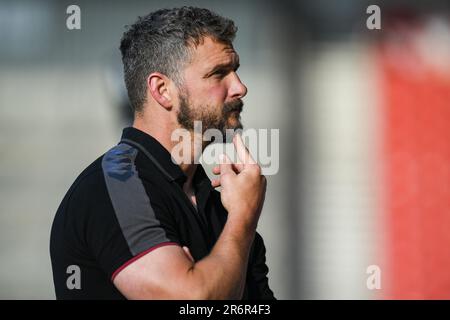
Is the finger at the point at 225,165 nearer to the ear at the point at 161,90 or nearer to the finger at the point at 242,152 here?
the finger at the point at 242,152

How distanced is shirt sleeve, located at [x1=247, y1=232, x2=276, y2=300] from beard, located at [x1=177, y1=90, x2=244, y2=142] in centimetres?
46

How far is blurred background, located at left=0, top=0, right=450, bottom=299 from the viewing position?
5.10m

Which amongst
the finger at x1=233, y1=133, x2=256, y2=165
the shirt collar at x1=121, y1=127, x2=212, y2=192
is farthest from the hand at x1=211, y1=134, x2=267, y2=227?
the shirt collar at x1=121, y1=127, x2=212, y2=192

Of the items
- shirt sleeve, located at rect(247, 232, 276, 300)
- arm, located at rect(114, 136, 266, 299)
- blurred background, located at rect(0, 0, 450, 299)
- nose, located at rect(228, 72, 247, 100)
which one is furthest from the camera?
blurred background, located at rect(0, 0, 450, 299)

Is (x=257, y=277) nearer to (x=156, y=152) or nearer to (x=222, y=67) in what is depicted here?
(x=156, y=152)

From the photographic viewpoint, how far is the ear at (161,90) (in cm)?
215

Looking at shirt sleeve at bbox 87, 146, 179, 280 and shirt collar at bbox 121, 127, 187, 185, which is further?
shirt collar at bbox 121, 127, 187, 185

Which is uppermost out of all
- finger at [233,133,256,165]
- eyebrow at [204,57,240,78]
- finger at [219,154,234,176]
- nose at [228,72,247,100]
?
eyebrow at [204,57,240,78]

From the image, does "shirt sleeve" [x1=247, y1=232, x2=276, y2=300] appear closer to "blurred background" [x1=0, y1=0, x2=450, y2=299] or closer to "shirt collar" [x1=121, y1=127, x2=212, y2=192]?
"shirt collar" [x1=121, y1=127, x2=212, y2=192]

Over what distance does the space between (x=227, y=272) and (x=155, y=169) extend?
47 cm

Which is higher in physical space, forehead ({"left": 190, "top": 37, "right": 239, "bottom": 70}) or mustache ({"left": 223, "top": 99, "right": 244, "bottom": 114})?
forehead ({"left": 190, "top": 37, "right": 239, "bottom": 70})

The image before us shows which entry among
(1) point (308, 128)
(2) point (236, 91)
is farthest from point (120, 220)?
(1) point (308, 128)

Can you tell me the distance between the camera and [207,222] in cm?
213

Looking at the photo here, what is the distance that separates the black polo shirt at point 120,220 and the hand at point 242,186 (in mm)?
142
